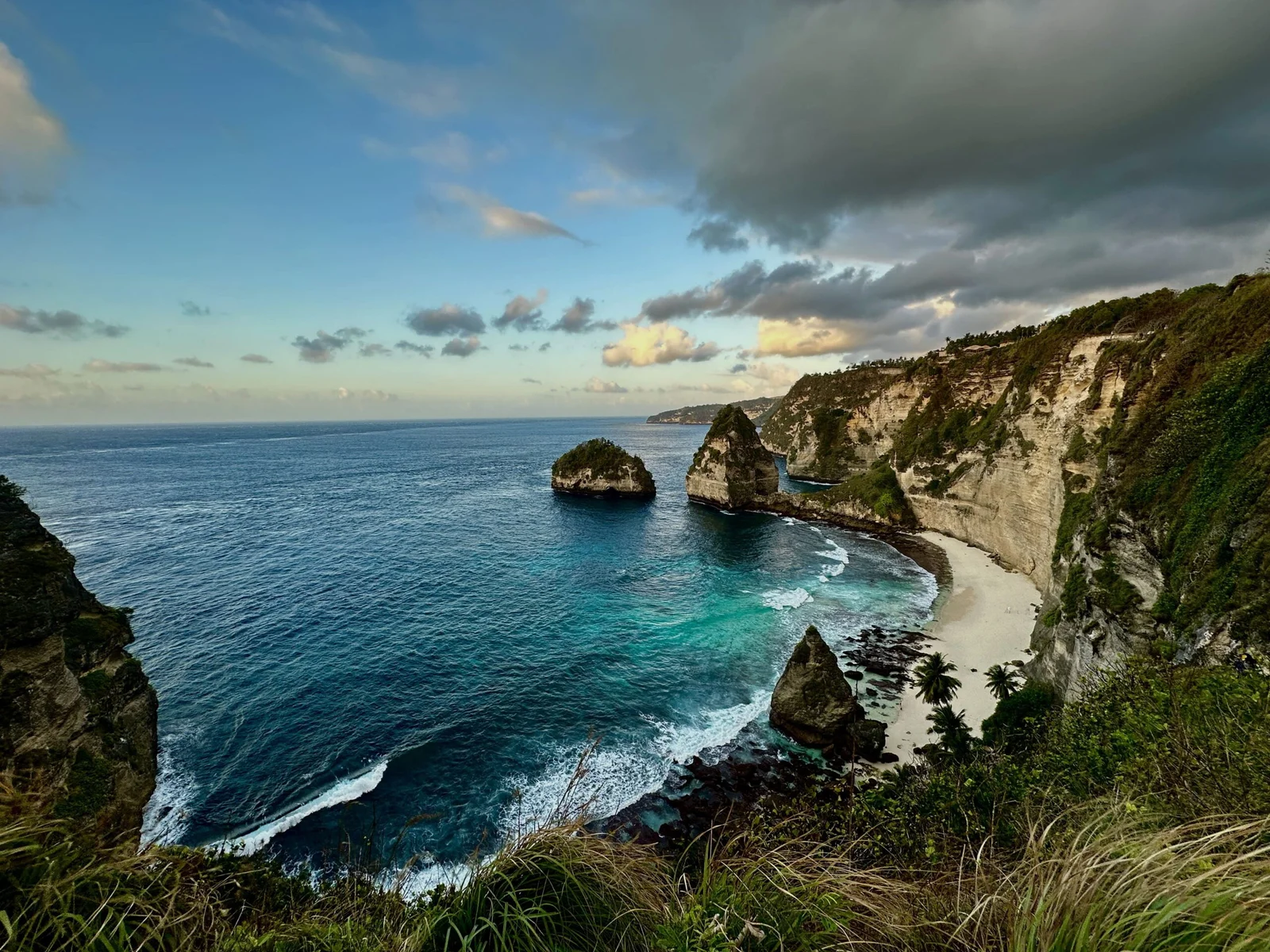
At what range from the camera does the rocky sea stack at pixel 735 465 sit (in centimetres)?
9125

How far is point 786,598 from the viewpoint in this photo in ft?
168

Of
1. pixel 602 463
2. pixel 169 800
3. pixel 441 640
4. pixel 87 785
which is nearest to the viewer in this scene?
pixel 87 785

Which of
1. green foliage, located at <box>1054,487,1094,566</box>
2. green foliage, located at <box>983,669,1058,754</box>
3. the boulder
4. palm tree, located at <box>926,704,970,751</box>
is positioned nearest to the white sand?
A: palm tree, located at <box>926,704,970,751</box>

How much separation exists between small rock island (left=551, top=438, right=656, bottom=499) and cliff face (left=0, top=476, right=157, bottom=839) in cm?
8060

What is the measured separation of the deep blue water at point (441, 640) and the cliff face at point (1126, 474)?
45.6 ft

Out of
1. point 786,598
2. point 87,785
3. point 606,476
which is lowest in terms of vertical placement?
point 786,598

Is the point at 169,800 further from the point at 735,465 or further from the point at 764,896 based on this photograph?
the point at 735,465

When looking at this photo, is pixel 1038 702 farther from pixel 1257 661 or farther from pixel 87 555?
pixel 87 555

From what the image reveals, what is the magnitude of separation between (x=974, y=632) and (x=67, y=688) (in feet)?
180

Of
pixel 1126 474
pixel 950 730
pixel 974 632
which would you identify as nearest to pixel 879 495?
pixel 974 632

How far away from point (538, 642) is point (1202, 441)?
134ft

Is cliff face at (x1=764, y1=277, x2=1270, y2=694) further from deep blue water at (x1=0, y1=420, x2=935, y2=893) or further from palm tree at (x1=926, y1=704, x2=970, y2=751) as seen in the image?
deep blue water at (x1=0, y1=420, x2=935, y2=893)

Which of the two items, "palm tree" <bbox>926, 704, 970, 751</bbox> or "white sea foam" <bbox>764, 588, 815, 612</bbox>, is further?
"white sea foam" <bbox>764, 588, 815, 612</bbox>

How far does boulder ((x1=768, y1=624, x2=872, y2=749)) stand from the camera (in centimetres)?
2936
